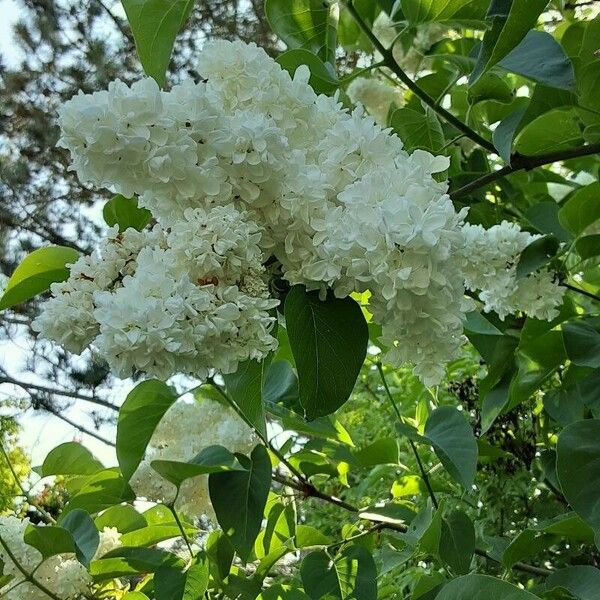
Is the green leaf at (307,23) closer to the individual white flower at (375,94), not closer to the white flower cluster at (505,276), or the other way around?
the white flower cluster at (505,276)

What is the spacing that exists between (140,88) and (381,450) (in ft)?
2.06

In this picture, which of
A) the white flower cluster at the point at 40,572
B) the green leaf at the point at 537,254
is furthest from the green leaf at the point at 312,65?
the white flower cluster at the point at 40,572

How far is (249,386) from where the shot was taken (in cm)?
58

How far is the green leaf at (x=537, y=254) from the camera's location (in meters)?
0.78

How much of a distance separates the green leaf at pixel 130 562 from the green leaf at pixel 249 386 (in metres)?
0.27

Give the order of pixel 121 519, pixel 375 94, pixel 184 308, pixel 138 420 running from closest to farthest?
pixel 184 308 < pixel 138 420 < pixel 121 519 < pixel 375 94

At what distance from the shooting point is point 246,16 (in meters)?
2.37

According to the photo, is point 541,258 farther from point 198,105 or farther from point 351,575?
point 198,105

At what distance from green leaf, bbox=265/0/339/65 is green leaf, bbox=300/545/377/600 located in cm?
47

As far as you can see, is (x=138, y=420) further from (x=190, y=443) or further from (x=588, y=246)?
(x=588, y=246)

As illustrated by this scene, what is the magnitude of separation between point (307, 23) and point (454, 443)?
1.39 feet

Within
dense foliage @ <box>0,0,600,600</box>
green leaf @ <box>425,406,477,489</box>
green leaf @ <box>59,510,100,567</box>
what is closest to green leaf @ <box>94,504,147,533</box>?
dense foliage @ <box>0,0,600,600</box>

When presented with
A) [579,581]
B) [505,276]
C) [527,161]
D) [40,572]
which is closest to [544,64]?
[527,161]

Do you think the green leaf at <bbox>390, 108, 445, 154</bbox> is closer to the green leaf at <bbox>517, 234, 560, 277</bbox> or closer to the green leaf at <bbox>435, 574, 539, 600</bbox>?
the green leaf at <bbox>517, 234, 560, 277</bbox>
